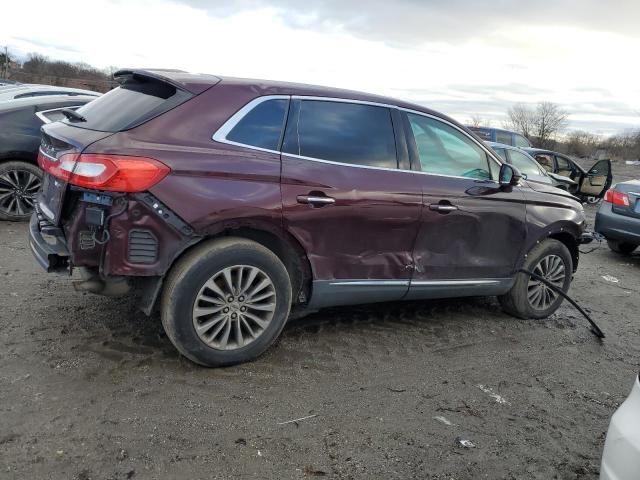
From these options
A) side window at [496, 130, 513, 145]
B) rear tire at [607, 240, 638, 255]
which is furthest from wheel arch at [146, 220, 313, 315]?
side window at [496, 130, 513, 145]

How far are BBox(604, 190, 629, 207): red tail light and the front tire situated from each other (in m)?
6.70

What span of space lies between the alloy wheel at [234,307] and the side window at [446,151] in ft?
5.30

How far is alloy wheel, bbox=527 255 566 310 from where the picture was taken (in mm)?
5285

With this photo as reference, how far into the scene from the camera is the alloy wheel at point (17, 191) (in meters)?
7.00

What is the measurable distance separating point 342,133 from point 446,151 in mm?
1009

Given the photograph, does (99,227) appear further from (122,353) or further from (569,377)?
(569,377)

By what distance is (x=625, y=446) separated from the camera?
2131mm

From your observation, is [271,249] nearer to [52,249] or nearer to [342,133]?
[342,133]

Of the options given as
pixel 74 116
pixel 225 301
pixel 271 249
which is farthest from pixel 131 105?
pixel 225 301

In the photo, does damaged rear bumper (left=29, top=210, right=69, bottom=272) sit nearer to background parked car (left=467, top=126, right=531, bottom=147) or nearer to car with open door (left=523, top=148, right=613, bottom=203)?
car with open door (left=523, top=148, right=613, bottom=203)

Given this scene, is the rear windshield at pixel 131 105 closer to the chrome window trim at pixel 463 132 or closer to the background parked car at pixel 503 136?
the chrome window trim at pixel 463 132

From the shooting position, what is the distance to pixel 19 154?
6.96 m

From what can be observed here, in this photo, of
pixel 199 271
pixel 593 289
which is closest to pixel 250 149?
pixel 199 271

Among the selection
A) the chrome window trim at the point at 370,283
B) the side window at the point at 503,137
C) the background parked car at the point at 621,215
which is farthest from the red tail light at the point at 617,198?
the side window at the point at 503,137
